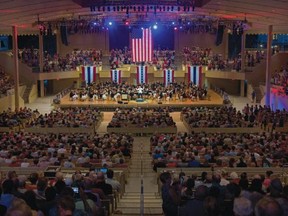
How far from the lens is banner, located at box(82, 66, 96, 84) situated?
3818 centimetres

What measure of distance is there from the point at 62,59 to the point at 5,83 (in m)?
6.93

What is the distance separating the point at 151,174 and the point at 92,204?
28.5ft

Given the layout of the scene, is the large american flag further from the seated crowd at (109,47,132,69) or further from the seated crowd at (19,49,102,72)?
the seated crowd at (19,49,102,72)

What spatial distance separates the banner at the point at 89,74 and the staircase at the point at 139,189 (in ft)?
56.0

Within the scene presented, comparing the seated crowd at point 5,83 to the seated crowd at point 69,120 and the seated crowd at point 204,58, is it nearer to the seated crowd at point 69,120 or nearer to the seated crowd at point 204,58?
the seated crowd at point 69,120

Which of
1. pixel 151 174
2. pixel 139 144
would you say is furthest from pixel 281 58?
pixel 151 174

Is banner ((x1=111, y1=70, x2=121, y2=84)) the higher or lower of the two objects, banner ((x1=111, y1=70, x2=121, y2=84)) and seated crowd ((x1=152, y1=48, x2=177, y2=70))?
the lower

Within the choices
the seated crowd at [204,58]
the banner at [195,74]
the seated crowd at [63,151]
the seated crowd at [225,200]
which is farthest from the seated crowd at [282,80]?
the seated crowd at [225,200]

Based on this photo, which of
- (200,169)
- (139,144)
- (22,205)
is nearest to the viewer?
(22,205)

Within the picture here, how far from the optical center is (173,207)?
7.20 meters

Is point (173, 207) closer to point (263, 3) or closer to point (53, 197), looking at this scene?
point (53, 197)

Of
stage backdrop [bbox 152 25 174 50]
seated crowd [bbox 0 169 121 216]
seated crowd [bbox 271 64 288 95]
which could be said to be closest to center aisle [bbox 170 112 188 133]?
seated crowd [bbox 271 64 288 95]

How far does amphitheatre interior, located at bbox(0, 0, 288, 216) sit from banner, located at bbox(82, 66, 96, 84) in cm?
9

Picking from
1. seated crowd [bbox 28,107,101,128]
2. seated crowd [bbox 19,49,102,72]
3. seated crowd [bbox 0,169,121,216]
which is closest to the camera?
seated crowd [bbox 0,169,121,216]
